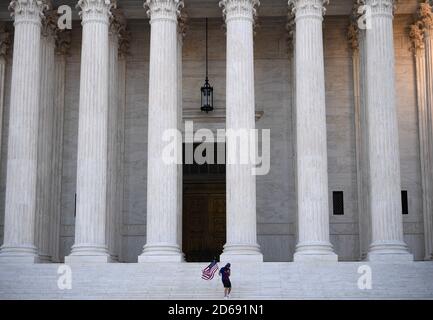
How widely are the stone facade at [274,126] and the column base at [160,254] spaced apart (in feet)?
29.9

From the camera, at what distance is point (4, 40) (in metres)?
59.4

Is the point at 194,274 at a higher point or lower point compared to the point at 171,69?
lower

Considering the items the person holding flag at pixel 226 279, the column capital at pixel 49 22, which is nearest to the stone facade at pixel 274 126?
the column capital at pixel 49 22

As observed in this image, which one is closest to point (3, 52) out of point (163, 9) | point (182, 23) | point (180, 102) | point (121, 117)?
point (121, 117)

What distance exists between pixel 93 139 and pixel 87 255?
687 cm

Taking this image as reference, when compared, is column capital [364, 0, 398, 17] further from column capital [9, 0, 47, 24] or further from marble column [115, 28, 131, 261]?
column capital [9, 0, 47, 24]

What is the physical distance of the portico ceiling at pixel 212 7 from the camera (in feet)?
186

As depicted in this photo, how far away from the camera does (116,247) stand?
57500 millimetres

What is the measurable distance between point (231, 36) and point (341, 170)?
44.3ft

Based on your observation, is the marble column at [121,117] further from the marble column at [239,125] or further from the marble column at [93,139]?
the marble column at [239,125]
